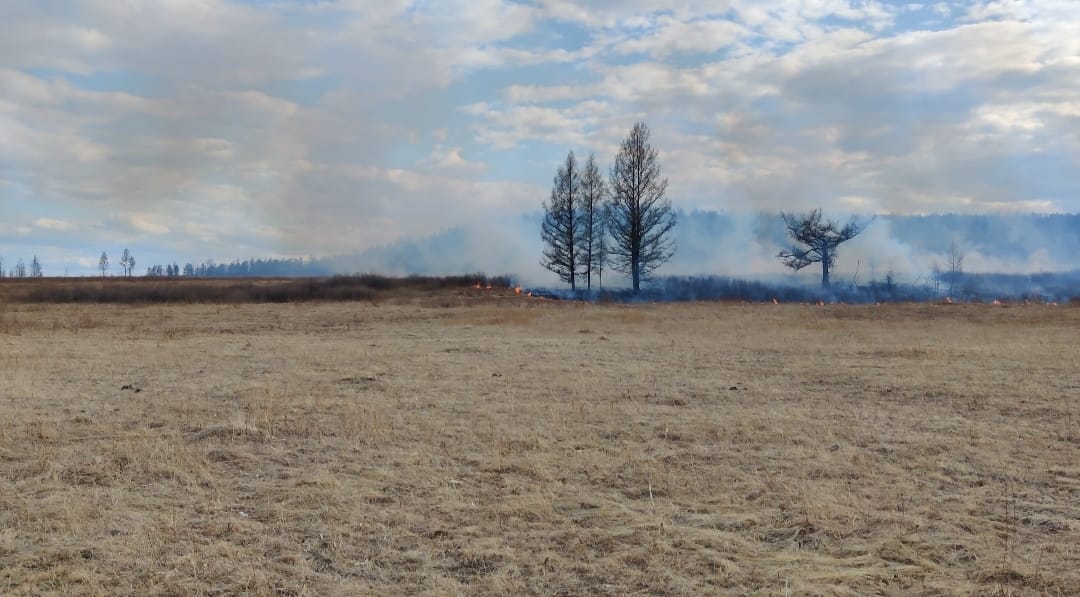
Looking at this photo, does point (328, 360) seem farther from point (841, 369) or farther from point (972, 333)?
point (972, 333)

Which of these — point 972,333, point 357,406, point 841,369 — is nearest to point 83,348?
point 357,406

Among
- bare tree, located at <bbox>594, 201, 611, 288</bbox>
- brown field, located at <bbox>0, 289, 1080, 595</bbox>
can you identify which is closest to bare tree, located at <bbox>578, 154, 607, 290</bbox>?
bare tree, located at <bbox>594, 201, 611, 288</bbox>

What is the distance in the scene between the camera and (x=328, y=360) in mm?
18141

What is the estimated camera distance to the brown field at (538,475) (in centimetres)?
561

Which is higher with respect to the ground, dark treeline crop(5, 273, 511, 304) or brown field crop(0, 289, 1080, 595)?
dark treeline crop(5, 273, 511, 304)

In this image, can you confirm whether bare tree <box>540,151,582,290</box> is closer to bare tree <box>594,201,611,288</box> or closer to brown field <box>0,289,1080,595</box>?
bare tree <box>594,201,611,288</box>

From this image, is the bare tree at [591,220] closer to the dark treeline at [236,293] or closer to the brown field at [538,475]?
the dark treeline at [236,293]

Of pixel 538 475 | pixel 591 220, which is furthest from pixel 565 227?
pixel 538 475

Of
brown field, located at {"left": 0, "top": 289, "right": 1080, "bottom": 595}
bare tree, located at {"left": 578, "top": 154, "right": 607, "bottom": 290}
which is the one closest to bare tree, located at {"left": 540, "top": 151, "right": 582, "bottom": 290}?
bare tree, located at {"left": 578, "top": 154, "right": 607, "bottom": 290}

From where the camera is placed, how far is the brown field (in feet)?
18.4

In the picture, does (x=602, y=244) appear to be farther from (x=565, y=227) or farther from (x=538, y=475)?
(x=538, y=475)

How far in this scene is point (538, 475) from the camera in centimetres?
820

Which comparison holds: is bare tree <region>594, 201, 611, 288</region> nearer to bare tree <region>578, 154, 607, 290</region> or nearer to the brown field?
bare tree <region>578, 154, 607, 290</region>

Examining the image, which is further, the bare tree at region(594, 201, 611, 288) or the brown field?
the bare tree at region(594, 201, 611, 288)
